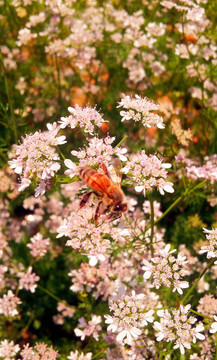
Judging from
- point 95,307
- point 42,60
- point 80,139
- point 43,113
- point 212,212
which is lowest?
point 95,307

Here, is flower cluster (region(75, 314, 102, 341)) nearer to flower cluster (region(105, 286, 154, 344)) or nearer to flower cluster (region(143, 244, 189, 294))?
flower cluster (region(105, 286, 154, 344))

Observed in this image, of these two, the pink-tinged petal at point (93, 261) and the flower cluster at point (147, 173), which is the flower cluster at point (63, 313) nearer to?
the pink-tinged petal at point (93, 261)

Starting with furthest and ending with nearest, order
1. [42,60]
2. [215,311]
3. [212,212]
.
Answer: [42,60] < [212,212] < [215,311]

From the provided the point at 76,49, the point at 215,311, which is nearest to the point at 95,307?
the point at 215,311

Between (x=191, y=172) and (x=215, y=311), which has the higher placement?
(x=191, y=172)

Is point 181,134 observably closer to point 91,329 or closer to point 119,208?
point 119,208

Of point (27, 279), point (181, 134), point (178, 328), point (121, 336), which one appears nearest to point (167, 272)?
point (178, 328)

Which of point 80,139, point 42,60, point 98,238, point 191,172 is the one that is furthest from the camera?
point 42,60

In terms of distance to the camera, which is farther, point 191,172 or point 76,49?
point 76,49

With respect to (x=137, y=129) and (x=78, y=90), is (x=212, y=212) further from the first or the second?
(x=78, y=90)
